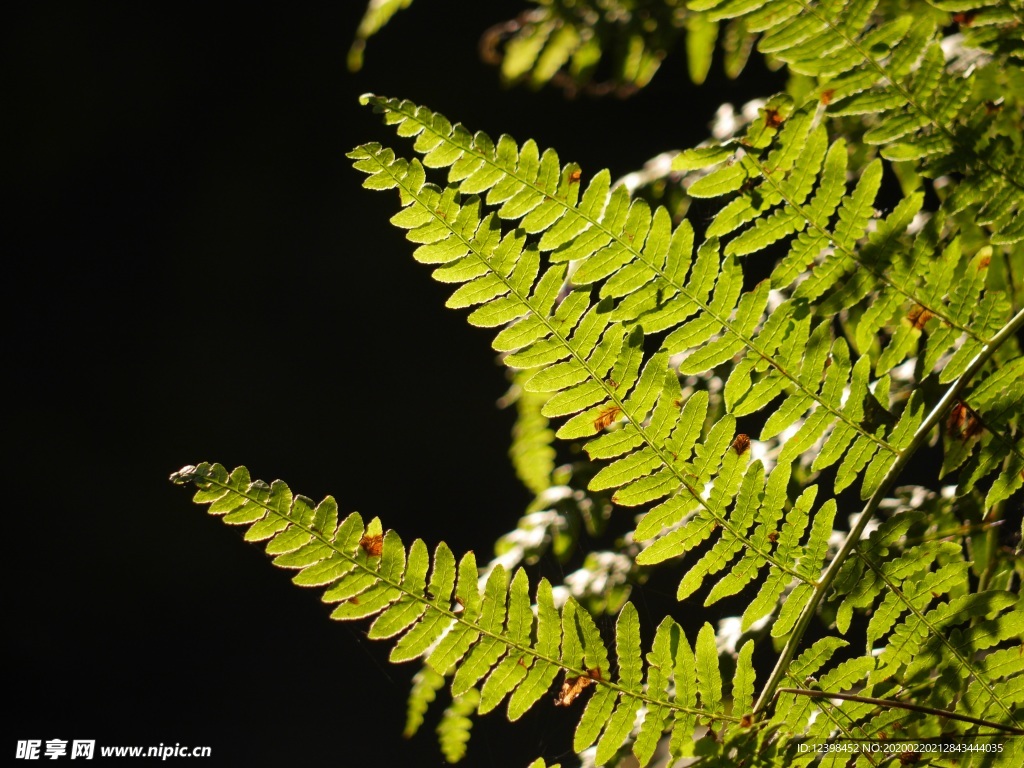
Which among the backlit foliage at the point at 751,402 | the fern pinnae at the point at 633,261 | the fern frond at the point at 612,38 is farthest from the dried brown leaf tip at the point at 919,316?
the fern frond at the point at 612,38

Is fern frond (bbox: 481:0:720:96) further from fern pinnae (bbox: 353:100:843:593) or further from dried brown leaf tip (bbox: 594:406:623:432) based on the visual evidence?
dried brown leaf tip (bbox: 594:406:623:432)

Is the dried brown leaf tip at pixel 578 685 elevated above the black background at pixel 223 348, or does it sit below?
below

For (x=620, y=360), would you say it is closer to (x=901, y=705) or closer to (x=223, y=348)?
(x=901, y=705)

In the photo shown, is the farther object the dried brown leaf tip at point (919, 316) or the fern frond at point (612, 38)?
the fern frond at point (612, 38)

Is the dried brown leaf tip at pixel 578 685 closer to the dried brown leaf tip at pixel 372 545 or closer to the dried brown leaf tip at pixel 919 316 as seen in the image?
the dried brown leaf tip at pixel 372 545

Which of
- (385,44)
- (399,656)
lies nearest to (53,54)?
(385,44)

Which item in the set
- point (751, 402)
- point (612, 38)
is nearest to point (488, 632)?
point (751, 402)

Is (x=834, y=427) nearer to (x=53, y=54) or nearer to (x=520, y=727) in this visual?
(x=520, y=727)
